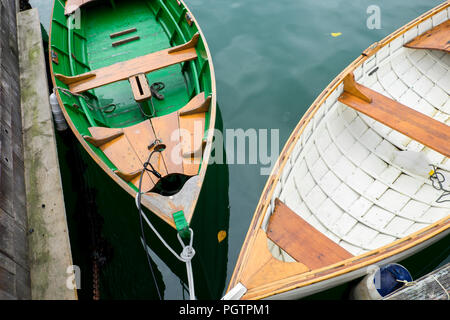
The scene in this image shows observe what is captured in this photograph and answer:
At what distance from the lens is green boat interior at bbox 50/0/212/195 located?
→ 197 inches

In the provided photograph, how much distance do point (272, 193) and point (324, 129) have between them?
207 cm

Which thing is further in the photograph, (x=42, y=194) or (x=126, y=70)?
(x=126, y=70)

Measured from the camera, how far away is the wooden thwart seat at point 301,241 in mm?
3914

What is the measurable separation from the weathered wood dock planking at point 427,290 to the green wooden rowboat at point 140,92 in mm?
2690

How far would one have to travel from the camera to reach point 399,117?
526 centimetres

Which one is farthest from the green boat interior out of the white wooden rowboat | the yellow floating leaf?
the white wooden rowboat

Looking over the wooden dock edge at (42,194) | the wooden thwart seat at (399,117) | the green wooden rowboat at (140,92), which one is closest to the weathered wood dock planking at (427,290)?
the wooden thwart seat at (399,117)

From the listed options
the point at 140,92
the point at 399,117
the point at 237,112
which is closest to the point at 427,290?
the point at 399,117

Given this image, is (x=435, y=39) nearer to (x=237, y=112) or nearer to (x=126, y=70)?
(x=237, y=112)

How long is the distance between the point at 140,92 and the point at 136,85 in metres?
0.17

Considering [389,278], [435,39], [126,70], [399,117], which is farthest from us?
[435,39]

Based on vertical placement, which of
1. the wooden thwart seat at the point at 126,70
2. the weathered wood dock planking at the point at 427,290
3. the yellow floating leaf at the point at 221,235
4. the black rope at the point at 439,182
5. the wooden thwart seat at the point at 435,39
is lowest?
the yellow floating leaf at the point at 221,235

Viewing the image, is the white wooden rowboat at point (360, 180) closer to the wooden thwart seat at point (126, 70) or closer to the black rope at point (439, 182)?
the black rope at point (439, 182)

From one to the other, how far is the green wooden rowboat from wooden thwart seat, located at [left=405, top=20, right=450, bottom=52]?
4.30 meters
